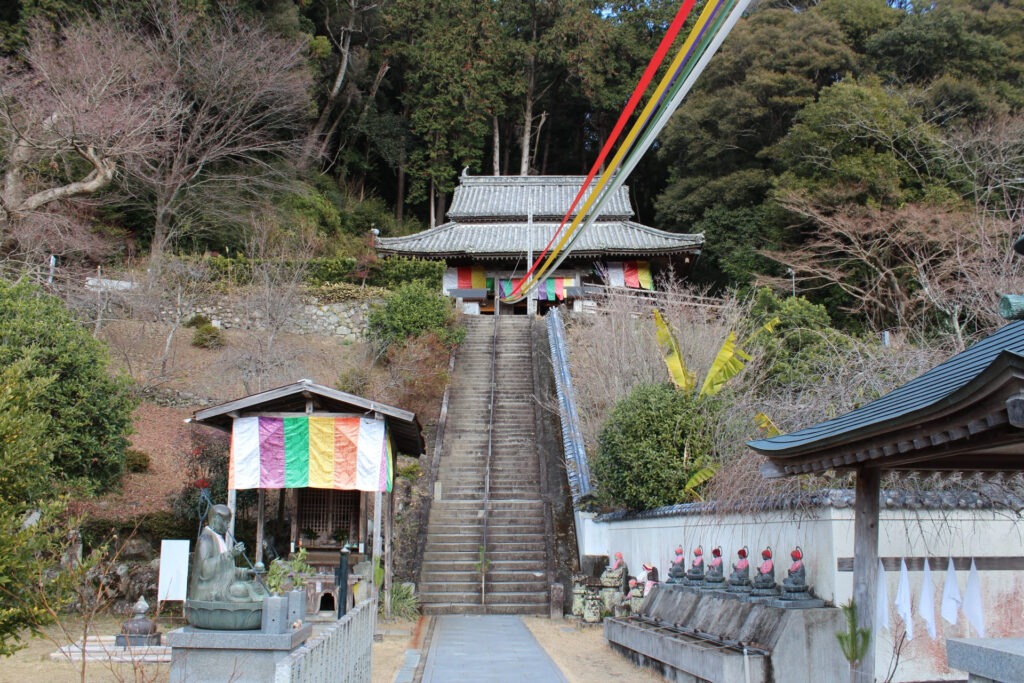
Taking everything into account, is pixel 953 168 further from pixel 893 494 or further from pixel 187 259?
pixel 187 259

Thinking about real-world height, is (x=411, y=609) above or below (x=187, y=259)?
below

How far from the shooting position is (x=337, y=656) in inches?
254

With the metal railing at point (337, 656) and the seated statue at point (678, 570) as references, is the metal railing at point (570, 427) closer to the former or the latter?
the seated statue at point (678, 570)

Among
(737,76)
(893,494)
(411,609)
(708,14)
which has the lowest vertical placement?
(411,609)

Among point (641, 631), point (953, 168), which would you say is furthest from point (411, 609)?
point (953, 168)

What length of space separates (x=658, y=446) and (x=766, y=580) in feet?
14.0

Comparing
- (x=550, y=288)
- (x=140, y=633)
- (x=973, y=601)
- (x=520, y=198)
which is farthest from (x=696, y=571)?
(x=520, y=198)

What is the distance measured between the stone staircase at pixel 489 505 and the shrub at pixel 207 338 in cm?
670

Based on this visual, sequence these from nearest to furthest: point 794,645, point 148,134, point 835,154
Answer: point 794,645, point 148,134, point 835,154

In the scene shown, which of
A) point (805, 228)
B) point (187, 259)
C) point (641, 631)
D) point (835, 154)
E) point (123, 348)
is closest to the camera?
point (641, 631)

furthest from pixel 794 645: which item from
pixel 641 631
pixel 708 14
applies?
pixel 708 14

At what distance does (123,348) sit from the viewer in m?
20.2

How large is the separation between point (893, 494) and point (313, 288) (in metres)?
21.4

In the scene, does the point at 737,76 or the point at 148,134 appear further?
the point at 737,76
